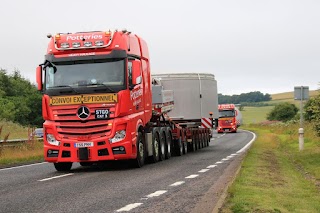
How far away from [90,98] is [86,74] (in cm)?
74

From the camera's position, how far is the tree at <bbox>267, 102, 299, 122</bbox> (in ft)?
438

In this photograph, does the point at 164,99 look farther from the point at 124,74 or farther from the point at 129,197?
the point at 129,197

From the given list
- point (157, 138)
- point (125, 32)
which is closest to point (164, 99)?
point (157, 138)

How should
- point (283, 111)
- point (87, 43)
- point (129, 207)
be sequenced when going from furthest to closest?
1. point (283, 111)
2. point (87, 43)
3. point (129, 207)

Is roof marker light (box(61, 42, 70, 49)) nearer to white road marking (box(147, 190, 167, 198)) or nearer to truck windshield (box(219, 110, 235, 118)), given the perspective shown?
white road marking (box(147, 190, 167, 198))

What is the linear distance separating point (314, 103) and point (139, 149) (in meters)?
6.36

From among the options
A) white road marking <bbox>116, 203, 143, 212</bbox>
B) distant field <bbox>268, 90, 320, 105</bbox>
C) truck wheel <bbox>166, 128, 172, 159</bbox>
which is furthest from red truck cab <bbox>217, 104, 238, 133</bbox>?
distant field <bbox>268, 90, 320, 105</bbox>

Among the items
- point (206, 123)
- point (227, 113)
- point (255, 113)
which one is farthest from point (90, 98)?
point (255, 113)

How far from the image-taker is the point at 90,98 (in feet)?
52.8

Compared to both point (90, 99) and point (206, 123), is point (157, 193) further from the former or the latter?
point (206, 123)

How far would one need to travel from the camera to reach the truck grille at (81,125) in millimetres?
16078

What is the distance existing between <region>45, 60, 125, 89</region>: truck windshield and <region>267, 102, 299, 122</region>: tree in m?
119

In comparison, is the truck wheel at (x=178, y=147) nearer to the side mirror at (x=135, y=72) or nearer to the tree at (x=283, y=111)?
the side mirror at (x=135, y=72)

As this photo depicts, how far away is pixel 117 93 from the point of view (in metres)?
16.1
